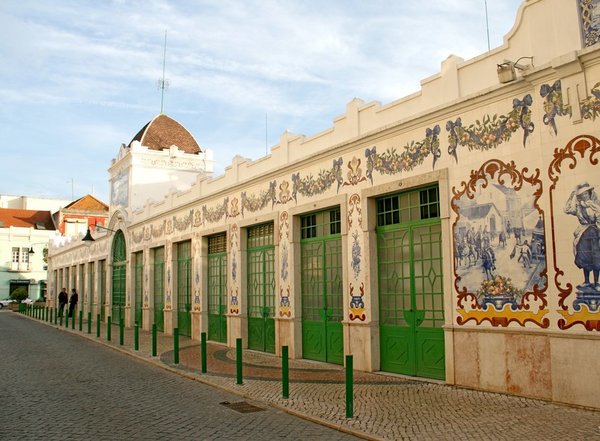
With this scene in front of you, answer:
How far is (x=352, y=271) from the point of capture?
1160 centimetres

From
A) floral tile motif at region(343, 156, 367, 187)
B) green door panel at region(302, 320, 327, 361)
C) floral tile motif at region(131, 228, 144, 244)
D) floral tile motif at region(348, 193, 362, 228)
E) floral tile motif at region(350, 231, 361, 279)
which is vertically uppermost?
floral tile motif at region(343, 156, 367, 187)

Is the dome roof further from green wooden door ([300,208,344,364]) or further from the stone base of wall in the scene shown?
the stone base of wall

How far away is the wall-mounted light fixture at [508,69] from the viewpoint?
8.26 meters

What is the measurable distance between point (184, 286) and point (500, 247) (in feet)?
43.9

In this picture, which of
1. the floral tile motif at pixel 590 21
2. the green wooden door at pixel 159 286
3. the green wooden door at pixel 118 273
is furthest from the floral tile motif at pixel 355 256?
the green wooden door at pixel 118 273

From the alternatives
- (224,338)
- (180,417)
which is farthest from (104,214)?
(180,417)

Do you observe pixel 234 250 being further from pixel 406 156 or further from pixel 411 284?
pixel 406 156

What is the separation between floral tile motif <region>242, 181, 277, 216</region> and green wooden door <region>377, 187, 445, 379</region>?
3953mm

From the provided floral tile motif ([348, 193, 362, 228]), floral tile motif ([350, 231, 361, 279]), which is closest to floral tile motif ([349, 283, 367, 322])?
floral tile motif ([350, 231, 361, 279])

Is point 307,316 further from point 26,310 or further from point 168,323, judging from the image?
point 26,310

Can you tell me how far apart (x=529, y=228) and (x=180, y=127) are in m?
23.7

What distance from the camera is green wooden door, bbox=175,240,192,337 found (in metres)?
19.4

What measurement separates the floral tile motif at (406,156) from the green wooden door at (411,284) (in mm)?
540

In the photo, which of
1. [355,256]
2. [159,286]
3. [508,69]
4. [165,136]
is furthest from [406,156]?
[165,136]
